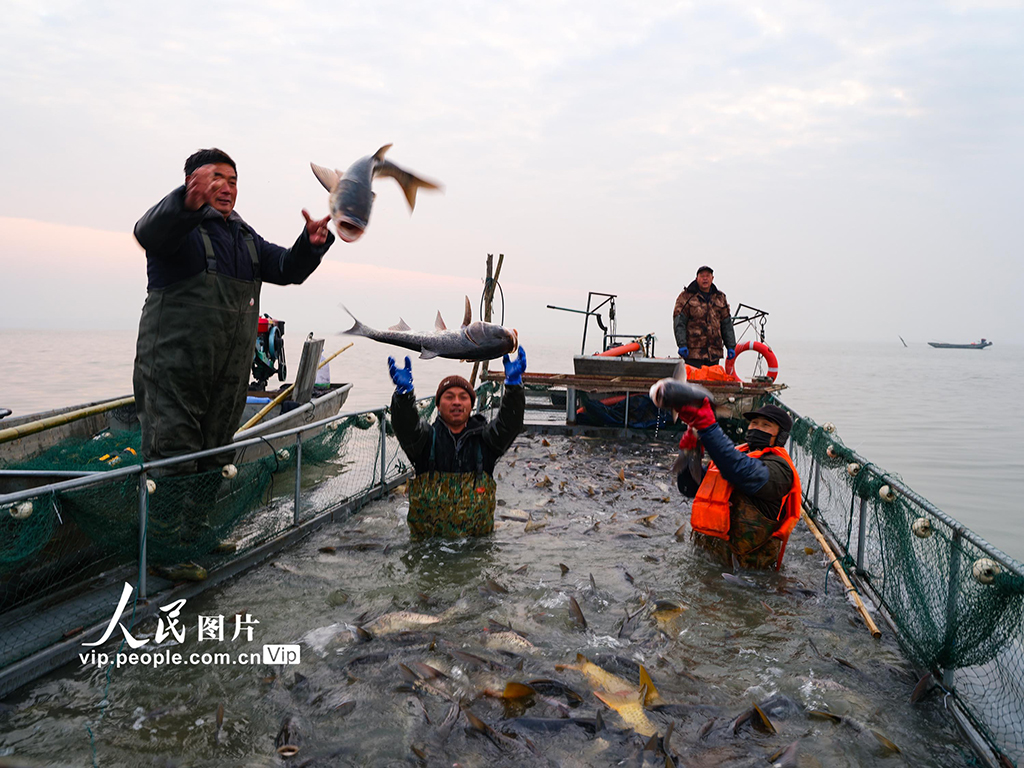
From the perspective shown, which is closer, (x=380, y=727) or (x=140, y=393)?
(x=380, y=727)

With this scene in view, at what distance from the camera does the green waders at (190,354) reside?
4727 mm

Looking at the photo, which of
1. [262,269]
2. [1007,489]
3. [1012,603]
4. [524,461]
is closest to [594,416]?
[524,461]

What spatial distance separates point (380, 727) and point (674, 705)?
1.70 metres

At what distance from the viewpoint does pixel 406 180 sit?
13.5 feet

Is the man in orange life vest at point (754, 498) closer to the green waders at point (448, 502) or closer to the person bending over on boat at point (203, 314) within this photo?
the green waders at point (448, 502)

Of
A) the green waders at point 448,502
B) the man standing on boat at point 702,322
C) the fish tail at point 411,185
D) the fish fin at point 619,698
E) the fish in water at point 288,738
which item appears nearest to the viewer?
the fish in water at point 288,738

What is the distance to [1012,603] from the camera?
10.8 ft

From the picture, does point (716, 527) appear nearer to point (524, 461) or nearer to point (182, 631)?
point (182, 631)

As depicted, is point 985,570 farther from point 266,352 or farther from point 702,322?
point 266,352

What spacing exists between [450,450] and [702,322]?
9910 millimetres

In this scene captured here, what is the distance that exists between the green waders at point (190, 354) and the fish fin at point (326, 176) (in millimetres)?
1290

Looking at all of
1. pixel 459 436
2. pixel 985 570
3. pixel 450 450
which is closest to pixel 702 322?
pixel 459 436

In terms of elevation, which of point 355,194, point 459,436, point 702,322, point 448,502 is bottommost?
point 448,502

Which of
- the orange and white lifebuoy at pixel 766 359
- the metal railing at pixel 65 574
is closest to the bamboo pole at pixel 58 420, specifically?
the metal railing at pixel 65 574
